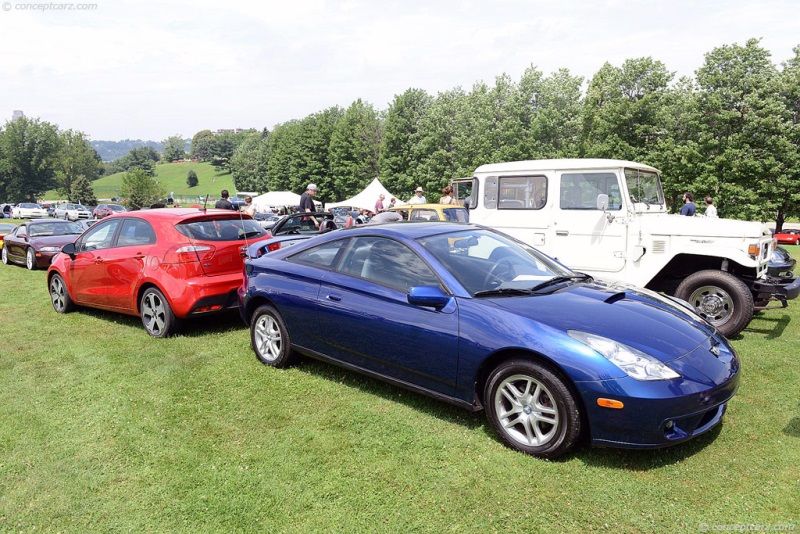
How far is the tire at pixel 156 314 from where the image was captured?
6441 mm

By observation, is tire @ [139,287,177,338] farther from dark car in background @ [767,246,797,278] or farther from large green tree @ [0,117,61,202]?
large green tree @ [0,117,61,202]

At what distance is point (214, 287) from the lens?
6422 mm

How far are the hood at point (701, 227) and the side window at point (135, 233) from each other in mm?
6154

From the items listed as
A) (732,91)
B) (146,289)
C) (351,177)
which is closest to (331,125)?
(351,177)

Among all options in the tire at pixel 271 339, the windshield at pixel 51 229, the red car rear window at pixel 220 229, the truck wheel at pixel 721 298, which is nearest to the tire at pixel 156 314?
the red car rear window at pixel 220 229

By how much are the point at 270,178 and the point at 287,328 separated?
7377 centimetres

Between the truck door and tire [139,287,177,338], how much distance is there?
4.97m

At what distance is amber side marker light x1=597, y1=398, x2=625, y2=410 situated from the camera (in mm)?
3244

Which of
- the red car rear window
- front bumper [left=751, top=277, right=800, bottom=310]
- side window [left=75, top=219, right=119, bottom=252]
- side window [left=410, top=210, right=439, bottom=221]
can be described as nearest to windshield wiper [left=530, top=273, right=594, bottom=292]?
front bumper [left=751, top=277, right=800, bottom=310]

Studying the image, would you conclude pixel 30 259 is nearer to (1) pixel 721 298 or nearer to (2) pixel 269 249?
(2) pixel 269 249

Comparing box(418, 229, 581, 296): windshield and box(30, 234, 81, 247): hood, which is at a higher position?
box(418, 229, 581, 296): windshield

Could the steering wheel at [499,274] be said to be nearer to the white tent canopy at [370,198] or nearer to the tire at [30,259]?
the tire at [30,259]

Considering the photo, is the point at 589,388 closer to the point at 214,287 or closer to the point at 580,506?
the point at 580,506

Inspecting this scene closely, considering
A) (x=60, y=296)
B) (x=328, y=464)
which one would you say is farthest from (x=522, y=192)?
(x=60, y=296)
